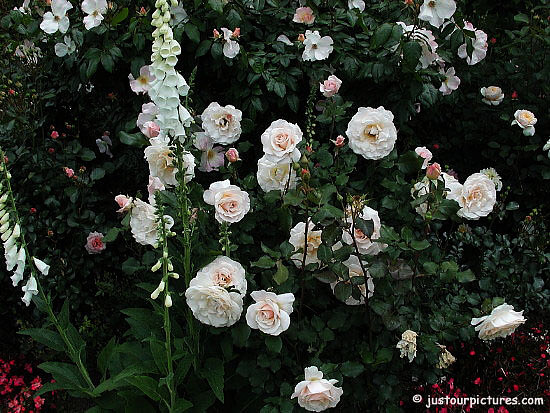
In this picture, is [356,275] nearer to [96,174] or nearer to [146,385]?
[146,385]

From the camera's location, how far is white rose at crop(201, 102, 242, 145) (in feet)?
8.09

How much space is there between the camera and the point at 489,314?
215 cm

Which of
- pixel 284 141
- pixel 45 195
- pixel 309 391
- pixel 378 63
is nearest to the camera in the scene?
pixel 309 391

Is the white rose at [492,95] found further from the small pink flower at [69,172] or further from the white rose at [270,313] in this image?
the small pink flower at [69,172]

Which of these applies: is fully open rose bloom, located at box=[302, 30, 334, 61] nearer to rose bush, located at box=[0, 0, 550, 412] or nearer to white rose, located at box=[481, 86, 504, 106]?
rose bush, located at box=[0, 0, 550, 412]

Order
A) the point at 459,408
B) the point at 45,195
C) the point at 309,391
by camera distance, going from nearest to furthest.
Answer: the point at 309,391 → the point at 459,408 → the point at 45,195

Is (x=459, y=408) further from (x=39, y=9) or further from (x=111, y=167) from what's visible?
(x=39, y=9)

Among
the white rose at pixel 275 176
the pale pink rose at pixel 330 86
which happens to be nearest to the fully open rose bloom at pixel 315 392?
the white rose at pixel 275 176

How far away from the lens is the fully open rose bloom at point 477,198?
84.6 inches

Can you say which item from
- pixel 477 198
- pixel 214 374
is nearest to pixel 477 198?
pixel 477 198

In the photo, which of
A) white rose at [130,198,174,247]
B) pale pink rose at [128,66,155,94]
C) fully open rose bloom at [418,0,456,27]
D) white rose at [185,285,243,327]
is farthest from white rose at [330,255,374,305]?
pale pink rose at [128,66,155,94]

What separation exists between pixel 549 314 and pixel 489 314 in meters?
1.22

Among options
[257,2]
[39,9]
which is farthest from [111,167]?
[257,2]

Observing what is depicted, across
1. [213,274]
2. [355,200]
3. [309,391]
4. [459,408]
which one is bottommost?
[459,408]
